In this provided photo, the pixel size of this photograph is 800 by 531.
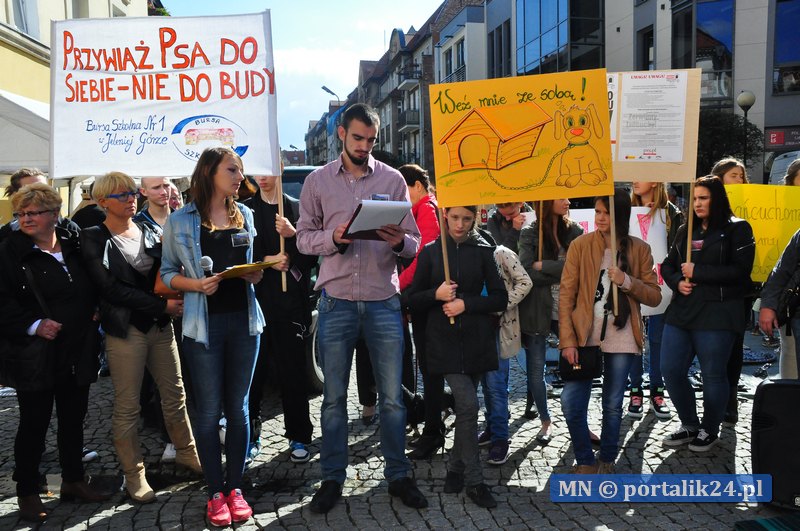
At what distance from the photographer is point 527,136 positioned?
4316 millimetres

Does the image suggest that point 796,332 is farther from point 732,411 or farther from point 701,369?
point 732,411

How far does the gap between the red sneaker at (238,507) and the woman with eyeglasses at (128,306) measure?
0.54 metres

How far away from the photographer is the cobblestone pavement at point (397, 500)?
12.4 feet

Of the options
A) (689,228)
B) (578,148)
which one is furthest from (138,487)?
(689,228)

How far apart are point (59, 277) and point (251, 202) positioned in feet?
4.48

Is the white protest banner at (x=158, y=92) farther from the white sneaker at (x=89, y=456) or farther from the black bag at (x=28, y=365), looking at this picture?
the white sneaker at (x=89, y=456)

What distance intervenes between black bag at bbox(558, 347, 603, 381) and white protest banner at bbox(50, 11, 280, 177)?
2.43 meters

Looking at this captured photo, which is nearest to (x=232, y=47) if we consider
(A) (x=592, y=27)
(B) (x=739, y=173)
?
(B) (x=739, y=173)

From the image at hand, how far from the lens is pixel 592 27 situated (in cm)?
2680

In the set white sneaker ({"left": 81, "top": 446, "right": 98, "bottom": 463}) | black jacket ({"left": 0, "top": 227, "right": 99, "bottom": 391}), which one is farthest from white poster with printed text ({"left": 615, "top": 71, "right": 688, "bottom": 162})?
white sneaker ({"left": 81, "top": 446, "right": 98, "bottom": 463})

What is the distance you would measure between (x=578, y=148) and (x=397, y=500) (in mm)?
2335

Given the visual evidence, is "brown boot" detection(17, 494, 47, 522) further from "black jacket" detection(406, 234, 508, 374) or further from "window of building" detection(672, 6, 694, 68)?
"window of building" detection(672, 6, 694, 68)

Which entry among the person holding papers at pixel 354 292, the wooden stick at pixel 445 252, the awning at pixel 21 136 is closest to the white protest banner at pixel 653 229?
the wooden stick at pixel 445 252

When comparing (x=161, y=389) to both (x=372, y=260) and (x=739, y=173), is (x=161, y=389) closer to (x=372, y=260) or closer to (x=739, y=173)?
(x=372, y=260)
